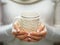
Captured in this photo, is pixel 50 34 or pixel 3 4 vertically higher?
pixel 3 4

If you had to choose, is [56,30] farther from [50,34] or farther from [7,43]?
[7,43]

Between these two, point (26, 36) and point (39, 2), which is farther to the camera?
point (39, 2)

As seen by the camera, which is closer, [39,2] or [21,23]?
[21,23]

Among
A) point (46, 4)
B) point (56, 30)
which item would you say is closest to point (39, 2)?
point (46, 4)

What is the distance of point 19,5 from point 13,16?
59 mm

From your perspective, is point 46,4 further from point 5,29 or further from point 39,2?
point 5,29

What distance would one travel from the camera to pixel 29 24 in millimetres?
461

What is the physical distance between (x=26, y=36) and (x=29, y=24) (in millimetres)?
40

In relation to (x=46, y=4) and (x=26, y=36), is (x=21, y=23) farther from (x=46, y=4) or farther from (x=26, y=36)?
(x=46, y=4)

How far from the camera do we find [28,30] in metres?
0.46

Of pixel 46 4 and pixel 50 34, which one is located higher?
pixel 46 4

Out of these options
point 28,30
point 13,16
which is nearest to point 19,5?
point 13,16

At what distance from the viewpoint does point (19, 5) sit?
59 centimetres

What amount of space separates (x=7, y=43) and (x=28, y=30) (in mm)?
166
